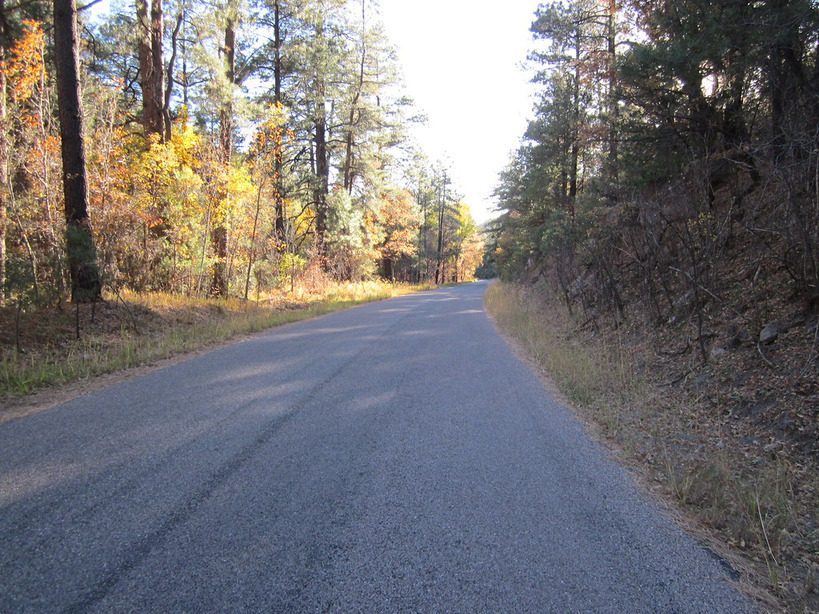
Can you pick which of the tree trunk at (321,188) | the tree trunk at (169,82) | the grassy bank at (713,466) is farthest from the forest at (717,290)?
the tree trunk at (321,188)

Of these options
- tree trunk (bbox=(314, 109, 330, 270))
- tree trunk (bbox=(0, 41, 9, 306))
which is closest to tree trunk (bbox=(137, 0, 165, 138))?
tree trunk (bbox=(0, 41, 9, 306))

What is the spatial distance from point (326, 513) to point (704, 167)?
24.2 ft

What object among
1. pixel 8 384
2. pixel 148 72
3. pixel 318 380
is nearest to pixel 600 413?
pixel 318 380

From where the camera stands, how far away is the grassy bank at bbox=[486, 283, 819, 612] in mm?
2395

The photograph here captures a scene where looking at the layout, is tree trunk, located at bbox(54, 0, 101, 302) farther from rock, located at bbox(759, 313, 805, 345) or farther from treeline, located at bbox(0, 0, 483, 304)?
rock, located at bbox(759, 313, 805, 345)

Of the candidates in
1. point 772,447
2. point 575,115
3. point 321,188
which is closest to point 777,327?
point 772,447

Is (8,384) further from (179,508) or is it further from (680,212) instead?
(680,212)

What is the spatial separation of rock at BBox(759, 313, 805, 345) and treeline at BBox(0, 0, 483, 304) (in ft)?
33.6

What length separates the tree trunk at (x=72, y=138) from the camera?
823 cm

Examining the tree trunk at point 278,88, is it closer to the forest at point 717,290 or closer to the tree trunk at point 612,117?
the forest at point 717,290

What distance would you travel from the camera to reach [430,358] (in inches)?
286

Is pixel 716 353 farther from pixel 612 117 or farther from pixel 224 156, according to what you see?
pixel 224 156

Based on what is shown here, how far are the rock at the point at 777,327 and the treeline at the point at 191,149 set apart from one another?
10.2 metres

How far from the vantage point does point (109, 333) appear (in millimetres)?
7797
